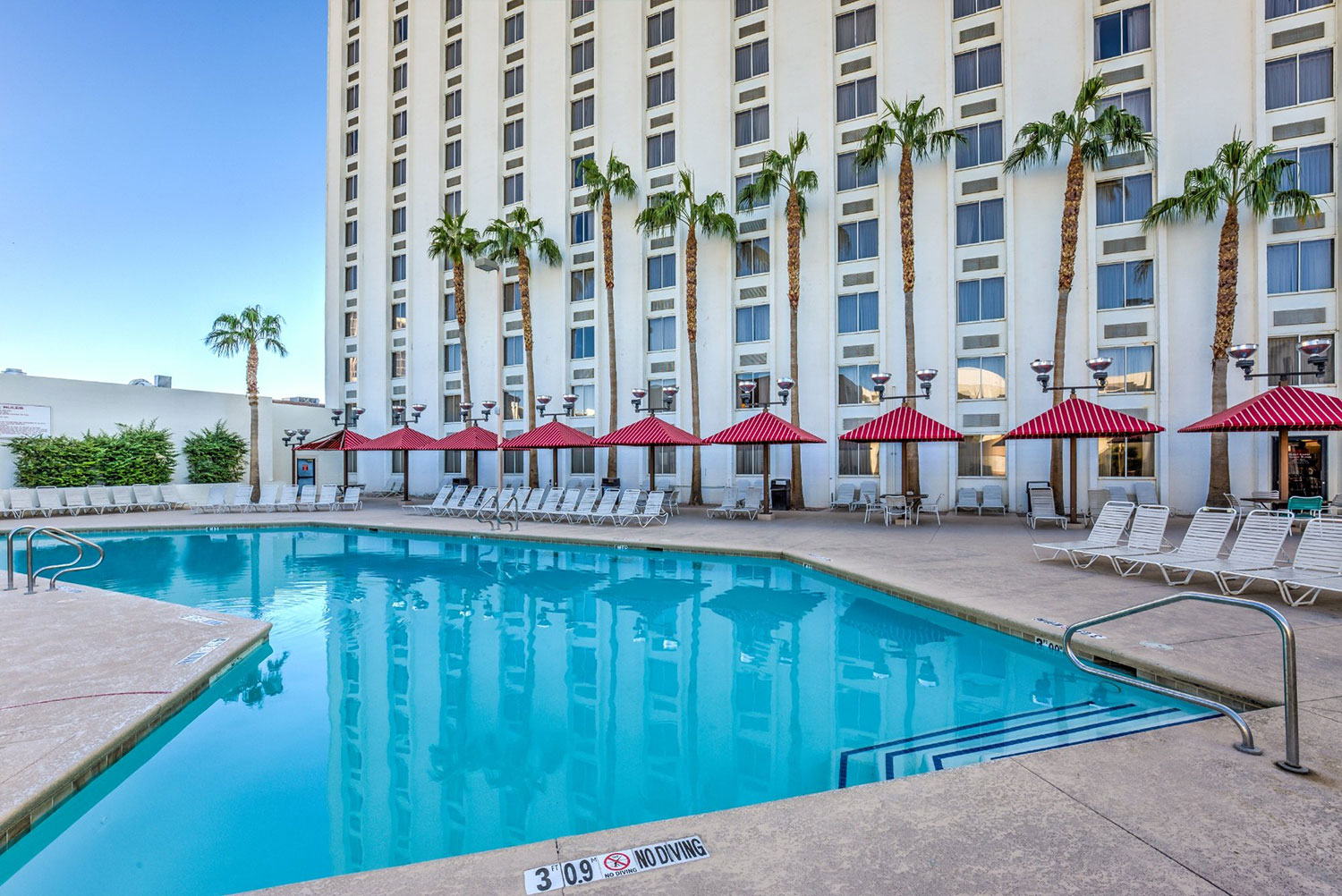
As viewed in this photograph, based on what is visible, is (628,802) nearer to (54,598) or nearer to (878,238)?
(54,598)

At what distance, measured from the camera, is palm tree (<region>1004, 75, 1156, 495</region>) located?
14805 mm

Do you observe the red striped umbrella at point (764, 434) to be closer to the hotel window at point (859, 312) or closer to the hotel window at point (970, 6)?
the hotel window at point (859, 312)

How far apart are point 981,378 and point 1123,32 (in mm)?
9469

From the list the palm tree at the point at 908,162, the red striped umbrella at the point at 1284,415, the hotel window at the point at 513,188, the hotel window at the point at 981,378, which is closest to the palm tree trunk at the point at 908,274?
the palm tree at the point at 908,162

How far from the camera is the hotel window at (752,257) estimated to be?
19500 mm

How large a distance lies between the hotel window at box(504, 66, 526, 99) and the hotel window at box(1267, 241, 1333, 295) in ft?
78.7

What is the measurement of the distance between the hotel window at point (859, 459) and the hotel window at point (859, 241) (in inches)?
220

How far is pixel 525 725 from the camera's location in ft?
15.8

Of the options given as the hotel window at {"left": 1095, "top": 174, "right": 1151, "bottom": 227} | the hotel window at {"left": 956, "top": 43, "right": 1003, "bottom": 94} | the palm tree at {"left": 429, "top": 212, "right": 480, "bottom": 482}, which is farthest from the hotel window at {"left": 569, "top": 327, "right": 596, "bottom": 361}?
the hotel window at {"left": 1095, "top": 174, "right": 1151, "bottom": 227}

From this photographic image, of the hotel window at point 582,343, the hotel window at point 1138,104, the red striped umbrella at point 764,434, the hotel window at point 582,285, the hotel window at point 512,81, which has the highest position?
the hotel window at point 512,81

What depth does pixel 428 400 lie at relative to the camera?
25016 millimetres

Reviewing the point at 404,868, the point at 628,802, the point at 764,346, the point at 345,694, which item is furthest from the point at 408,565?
the point at 764,346

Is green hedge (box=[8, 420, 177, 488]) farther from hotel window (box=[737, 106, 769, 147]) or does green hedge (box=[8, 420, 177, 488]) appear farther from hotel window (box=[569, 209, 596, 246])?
hotel window (box=[737, 106, 769, 147])

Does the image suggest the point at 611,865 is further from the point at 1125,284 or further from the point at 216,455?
the point at 216,455
